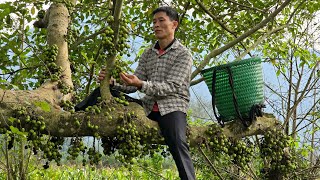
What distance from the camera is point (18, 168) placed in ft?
13.2

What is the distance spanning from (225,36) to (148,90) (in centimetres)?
323

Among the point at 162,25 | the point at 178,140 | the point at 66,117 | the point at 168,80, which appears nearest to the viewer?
the point at 66,117

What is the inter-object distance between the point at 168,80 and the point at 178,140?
41 cm

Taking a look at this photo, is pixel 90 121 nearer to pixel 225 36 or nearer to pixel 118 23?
pixel 118 23

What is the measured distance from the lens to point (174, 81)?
9.81ft

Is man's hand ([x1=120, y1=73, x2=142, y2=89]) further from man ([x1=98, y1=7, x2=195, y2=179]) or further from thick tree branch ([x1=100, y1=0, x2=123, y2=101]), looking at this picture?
thick tree branch ([x1=100, y1=0, x2=123, y2=101])

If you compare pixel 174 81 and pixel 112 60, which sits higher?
pixel 112 60

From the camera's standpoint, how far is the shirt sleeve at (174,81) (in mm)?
2881

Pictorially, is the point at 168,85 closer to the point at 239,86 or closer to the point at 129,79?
the point at 129,79

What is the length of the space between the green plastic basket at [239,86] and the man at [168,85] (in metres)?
0.31

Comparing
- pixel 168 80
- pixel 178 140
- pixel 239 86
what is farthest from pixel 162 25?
pixel 178 140

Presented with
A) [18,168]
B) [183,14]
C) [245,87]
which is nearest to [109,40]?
[245,87]

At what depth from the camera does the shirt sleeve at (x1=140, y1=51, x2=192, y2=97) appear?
2881 millimetres

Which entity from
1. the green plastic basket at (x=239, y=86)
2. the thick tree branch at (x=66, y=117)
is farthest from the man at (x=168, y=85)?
the green plastic basket at (x=239, y=86)
